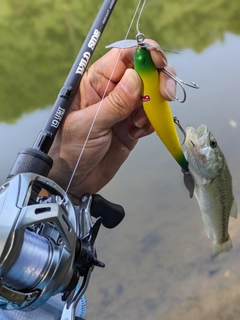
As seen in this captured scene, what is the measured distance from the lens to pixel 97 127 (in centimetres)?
136

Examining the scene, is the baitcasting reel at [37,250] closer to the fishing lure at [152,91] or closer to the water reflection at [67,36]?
the fishing lure at [152,91]

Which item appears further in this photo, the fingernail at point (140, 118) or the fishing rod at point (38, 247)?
the fingernail at point (140, 118)

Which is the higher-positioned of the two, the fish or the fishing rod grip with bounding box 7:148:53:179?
the fish

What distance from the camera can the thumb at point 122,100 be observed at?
1084 millimetres

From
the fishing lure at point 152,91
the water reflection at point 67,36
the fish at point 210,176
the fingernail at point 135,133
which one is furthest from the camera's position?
the water reflection at point 67,36

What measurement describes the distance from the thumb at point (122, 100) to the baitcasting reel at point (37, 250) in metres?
0.38

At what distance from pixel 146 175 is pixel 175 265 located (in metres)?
0.72

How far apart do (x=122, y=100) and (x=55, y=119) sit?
24 centimetres

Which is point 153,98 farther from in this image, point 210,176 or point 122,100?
point 210,176

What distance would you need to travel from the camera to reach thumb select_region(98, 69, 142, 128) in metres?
1.08

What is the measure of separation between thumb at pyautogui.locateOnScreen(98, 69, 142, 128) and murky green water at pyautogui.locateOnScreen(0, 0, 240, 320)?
1191mm

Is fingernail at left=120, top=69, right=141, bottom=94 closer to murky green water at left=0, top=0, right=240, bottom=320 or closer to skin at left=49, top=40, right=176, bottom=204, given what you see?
skin at left=49, top=40, right=176, bottom=204

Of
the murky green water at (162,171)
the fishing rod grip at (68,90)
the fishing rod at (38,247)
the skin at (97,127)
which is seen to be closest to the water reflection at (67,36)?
the murky green water at (162,171)

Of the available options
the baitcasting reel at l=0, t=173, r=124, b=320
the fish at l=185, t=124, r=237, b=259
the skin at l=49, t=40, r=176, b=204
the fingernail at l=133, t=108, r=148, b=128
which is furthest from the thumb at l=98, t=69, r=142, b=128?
the baitcasting reel at l=0, t=173, r=124, b=320
